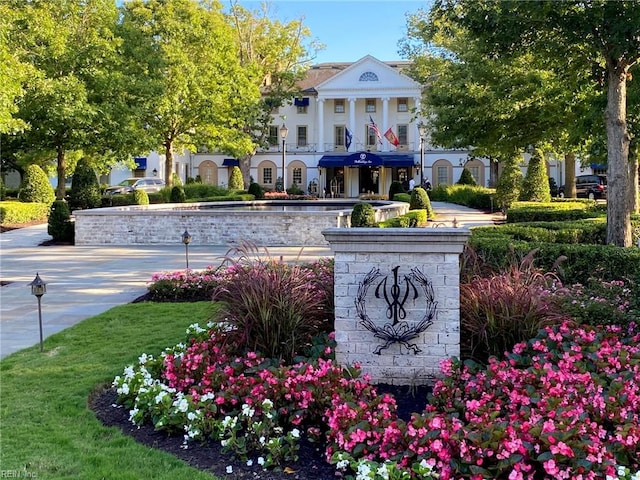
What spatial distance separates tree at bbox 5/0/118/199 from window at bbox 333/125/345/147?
28.4 m

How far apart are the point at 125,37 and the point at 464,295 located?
27.6 meters

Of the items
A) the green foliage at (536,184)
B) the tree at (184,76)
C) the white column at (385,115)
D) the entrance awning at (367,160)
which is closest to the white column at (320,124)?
the entrance awning at (367,160)

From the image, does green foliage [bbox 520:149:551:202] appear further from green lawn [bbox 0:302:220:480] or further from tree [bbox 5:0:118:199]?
green lawn [bbox 0:302:220:480]

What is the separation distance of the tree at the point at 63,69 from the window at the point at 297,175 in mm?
27258

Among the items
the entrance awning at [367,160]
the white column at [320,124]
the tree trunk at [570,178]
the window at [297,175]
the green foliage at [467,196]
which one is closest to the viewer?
the tree trunk at [570,178]

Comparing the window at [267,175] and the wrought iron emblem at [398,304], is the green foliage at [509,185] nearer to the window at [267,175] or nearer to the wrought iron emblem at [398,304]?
the wrought iron emblem at [398,304]

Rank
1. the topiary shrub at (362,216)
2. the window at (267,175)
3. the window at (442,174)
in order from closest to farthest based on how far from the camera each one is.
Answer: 1. the topiary shrub at (362,216)
2. the window at (442,174)
3. the window at (267,175)

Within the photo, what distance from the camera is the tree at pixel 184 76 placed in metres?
28.2

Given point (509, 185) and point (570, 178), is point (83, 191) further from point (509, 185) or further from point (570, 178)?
point (570, 178)

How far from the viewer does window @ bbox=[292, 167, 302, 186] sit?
52.9 meters

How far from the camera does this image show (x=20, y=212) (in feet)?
78.8

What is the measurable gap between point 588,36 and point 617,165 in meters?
2.22

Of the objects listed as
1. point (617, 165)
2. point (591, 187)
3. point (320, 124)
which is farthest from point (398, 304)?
point (320, 124)

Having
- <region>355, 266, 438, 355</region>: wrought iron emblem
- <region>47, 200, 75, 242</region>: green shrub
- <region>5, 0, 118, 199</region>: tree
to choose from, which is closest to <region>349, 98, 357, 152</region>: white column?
<region>5, 0, 118, 199</region>: tree
